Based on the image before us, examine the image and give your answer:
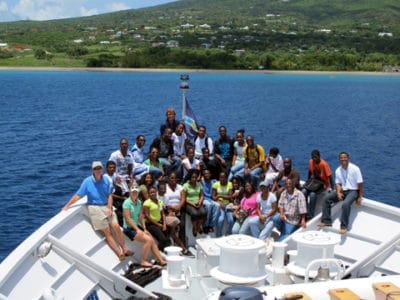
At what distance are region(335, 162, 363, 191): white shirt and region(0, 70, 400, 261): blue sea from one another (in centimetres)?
873

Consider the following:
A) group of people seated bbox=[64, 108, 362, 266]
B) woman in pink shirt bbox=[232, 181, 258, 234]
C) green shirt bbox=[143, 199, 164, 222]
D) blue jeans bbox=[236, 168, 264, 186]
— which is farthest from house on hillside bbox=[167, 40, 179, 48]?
green shirt bbox=[143, 199, 164, 222]

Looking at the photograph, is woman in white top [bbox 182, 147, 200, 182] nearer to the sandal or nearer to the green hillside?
the sandal

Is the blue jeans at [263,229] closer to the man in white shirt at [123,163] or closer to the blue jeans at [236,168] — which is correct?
the blue jeans at [236,168]

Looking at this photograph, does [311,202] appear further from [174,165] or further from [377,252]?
[174,165]

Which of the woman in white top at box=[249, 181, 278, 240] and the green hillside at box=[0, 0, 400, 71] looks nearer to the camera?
the woman in white top at box=[249, 181, 278, 240]

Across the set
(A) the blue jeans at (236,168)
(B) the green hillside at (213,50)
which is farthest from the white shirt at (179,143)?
(B) the green hillside at (213,50)

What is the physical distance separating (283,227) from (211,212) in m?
1.29

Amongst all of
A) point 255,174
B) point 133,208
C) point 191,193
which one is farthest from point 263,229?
point 133,208

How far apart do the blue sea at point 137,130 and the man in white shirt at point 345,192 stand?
8.41 meters

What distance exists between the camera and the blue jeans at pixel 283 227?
10281 millimetres

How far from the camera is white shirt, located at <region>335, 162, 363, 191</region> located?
10352 millimetres

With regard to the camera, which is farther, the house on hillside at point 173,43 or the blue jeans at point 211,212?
the house on hillside at point 173,43

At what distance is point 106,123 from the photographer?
157 ft

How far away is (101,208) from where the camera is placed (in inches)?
378
